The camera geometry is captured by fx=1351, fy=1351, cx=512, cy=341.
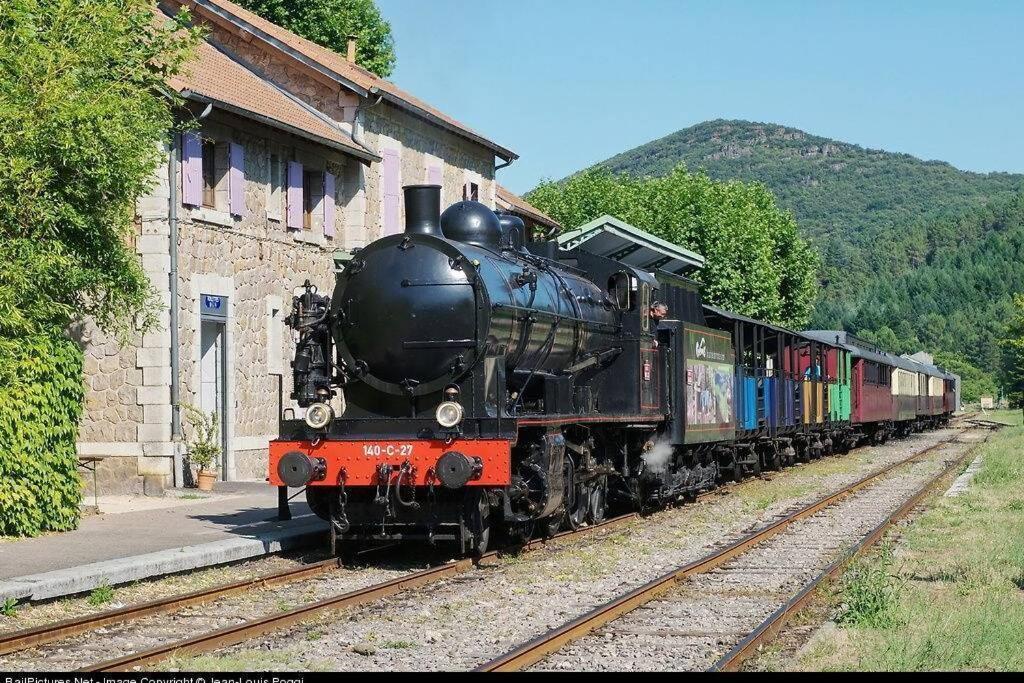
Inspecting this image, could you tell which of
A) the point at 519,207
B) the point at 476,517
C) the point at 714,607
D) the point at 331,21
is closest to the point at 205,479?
the point at 476,517

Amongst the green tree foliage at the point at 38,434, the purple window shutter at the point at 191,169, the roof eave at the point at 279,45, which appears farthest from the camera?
the roof eave at the point at 279,45

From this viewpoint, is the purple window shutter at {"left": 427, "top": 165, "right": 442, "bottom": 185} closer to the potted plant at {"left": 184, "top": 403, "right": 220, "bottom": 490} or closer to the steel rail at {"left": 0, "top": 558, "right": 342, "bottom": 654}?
the potted plant at {"left": 184, "top": 403, "right": 220, "bottom": 490}

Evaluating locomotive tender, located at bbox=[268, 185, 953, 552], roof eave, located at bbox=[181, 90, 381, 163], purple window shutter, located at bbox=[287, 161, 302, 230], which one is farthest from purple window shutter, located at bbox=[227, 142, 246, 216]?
locomotive tender, located at bbox=[268, 185, 953, 552]

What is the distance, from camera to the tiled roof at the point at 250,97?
21361 mm

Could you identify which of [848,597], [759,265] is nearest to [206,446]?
[848,597]

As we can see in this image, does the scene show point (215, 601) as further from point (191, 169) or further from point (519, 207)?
point (519, 207)

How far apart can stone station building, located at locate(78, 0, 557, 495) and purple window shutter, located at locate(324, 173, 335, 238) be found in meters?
0.05

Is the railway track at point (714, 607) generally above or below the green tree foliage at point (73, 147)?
below

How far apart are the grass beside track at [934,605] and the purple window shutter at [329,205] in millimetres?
13193

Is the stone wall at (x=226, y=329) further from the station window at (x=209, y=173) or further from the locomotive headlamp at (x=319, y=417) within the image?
the locomotive headlamp at (x=319, y=417)

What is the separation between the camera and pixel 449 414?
40.8ft

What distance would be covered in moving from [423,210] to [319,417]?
2.48 meters

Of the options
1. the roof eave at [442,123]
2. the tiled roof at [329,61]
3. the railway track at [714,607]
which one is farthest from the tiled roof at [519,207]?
the railway track at [714,607]

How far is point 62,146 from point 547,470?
236 inches
